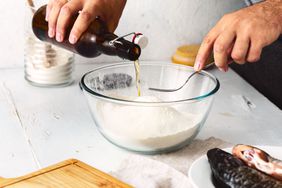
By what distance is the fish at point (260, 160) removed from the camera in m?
0.73

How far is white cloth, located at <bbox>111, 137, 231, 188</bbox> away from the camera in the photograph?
2.67ft

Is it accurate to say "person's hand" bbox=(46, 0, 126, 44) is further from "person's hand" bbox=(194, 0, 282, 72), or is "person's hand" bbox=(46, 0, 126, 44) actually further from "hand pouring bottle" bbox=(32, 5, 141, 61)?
"person's hand" bbox=(194, 0, 282, 72)

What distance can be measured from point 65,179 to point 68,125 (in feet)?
0.96

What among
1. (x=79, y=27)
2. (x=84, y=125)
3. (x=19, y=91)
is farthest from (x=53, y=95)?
(x=79, y=27)

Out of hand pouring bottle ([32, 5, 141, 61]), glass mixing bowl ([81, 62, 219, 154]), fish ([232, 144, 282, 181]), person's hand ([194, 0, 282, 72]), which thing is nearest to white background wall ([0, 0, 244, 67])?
hand pouring bottle ([32, 5, 141, 61])

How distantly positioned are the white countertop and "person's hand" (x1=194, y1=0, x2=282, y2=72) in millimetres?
185

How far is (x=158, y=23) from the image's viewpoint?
Answer: 1.54m

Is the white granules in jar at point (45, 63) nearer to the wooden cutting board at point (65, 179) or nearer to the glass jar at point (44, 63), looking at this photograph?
the glass jar at point (44, 63)

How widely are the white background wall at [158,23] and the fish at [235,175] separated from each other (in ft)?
2.64

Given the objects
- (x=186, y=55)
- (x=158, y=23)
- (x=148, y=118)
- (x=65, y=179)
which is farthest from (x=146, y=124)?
(x=158, y=23)

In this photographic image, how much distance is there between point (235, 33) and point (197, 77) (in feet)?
0.50

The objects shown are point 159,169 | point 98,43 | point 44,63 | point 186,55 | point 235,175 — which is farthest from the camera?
point 186,55

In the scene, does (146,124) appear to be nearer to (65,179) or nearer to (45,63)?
A: (65,179)

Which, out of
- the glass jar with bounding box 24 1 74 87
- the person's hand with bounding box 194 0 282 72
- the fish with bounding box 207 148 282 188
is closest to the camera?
the fish with bounding box 207 148 282 188
